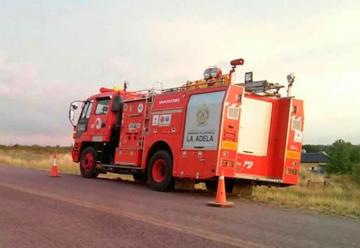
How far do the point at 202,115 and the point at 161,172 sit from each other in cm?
255

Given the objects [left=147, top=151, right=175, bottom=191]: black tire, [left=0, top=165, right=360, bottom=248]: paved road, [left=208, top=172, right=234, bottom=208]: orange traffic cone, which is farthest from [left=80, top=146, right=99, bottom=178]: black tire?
[left=208, top=172, right=234, bottom=208]: orange traffic cone

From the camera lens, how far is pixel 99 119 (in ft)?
64.0

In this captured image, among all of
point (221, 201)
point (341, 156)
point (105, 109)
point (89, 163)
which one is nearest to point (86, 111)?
point (105, 109)

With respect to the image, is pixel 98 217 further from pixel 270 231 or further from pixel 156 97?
pixel 156 97

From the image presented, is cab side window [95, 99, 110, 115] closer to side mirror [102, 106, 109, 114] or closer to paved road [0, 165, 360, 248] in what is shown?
side mirror [102, 106, 109, 114]

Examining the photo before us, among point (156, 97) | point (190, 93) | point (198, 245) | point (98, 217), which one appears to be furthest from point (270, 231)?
point (156, 97)

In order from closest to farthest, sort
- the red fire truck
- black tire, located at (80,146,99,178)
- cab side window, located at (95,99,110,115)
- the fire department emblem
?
the red fire truck
the fire department emblem
cab side window, located at (95,99,110,115)
black tire, located at (80,146,99,178)

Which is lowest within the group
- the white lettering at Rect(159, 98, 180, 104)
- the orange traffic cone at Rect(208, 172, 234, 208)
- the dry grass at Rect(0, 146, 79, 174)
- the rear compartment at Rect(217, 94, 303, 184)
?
the dry grass at Rect(0, 146, 79, 174)

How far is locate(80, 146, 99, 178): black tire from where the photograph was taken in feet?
64.7

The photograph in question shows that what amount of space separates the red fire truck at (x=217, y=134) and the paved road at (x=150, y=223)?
1.44 metres

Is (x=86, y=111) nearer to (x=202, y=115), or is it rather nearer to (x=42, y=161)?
(x=202, y=115)

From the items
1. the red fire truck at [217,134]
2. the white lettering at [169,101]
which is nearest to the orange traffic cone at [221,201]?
the red fire truck at [217,134]

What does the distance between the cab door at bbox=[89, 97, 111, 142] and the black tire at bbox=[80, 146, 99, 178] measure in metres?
0.56

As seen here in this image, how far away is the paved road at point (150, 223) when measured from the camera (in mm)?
7449
